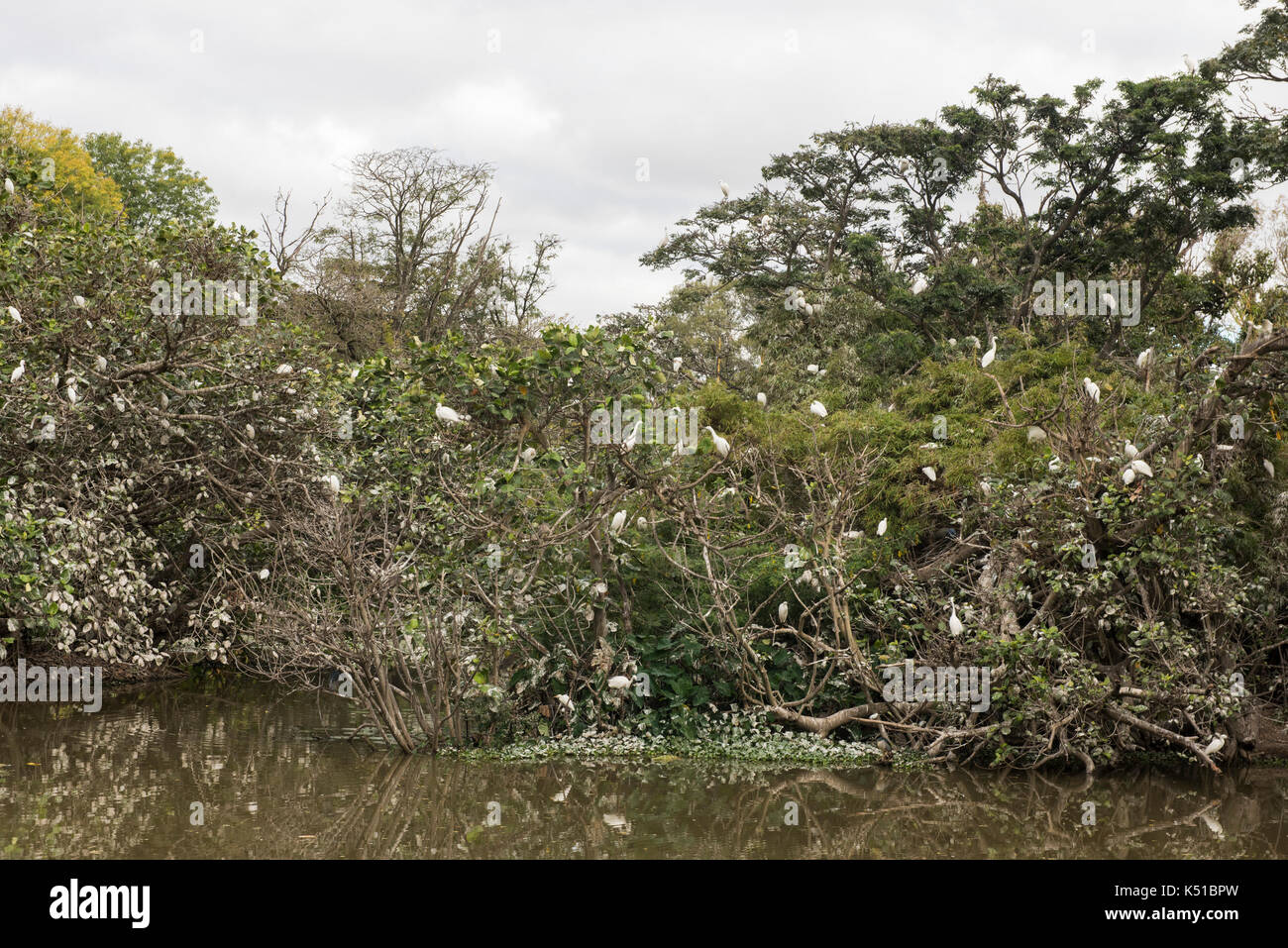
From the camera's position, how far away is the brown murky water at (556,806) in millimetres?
5355

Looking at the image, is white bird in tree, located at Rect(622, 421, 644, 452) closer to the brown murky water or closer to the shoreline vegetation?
the shoreline vegetation

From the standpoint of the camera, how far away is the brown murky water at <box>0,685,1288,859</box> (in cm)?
536

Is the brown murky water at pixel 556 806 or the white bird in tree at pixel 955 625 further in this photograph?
the white bird in tree at pixel 955 625

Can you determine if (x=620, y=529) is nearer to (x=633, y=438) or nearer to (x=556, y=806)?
(x=633, y=438)

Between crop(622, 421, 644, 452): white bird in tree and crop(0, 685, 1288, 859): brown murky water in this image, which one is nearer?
crop(0, 685, 1288, 859): brown murky water

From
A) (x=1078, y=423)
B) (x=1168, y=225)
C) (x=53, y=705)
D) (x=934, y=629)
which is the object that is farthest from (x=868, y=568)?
(x=1168, y=225)

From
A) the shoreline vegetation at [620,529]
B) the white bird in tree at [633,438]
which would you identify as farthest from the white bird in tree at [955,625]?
the white bird in tree at [633,438]

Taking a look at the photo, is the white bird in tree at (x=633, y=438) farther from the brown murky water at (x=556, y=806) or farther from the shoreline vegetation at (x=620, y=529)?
the brown murky water at (x=556, y=806)

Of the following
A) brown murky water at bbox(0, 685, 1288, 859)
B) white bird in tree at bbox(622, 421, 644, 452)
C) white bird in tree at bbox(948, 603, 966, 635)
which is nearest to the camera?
brown murky water at bbox(0, 685, 1288, 859)

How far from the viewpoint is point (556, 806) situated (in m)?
6.07

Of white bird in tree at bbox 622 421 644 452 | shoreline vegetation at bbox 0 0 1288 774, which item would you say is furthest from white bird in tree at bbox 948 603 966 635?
white bird in tree at bbox 622 421 644 452

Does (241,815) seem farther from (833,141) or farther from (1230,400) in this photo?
(833,141)

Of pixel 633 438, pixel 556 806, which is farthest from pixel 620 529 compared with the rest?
pixel 556 806

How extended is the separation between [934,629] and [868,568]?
2.29 feet
